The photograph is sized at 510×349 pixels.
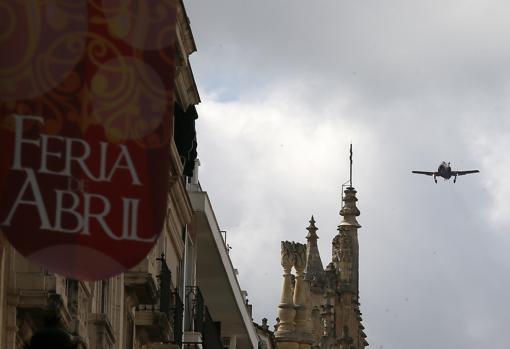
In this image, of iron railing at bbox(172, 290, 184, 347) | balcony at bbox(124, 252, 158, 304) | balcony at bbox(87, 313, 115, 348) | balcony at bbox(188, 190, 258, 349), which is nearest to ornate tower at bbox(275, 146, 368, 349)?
balcony at bbox(188, 190, 258, 349)

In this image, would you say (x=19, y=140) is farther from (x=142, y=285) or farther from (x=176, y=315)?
(x=176, y=315)

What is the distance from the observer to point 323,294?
335 feet

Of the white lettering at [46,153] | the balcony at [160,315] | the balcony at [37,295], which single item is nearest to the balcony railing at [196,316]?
the balcony at [160,315]

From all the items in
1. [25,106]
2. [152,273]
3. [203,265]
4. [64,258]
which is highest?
[203,265]

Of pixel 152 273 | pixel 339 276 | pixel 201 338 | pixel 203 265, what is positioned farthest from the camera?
pixel 339 276

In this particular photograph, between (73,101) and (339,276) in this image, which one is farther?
(339,276)

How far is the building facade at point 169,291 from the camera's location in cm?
2200

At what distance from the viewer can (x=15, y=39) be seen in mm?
11969

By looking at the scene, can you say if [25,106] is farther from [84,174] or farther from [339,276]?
[339,276]

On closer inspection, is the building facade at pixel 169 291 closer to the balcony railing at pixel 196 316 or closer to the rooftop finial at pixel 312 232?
the balcony railing at pixel 196 316

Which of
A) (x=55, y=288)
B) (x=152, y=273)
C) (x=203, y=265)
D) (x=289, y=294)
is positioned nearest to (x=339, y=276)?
(x=289, y=294)

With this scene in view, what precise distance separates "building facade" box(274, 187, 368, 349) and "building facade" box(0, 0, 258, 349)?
1349 cm

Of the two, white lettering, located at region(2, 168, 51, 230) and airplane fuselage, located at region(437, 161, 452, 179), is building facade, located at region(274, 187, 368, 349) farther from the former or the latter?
white lettering, located at region(2, 168, 51, 230)

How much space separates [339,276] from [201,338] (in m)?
65.7
